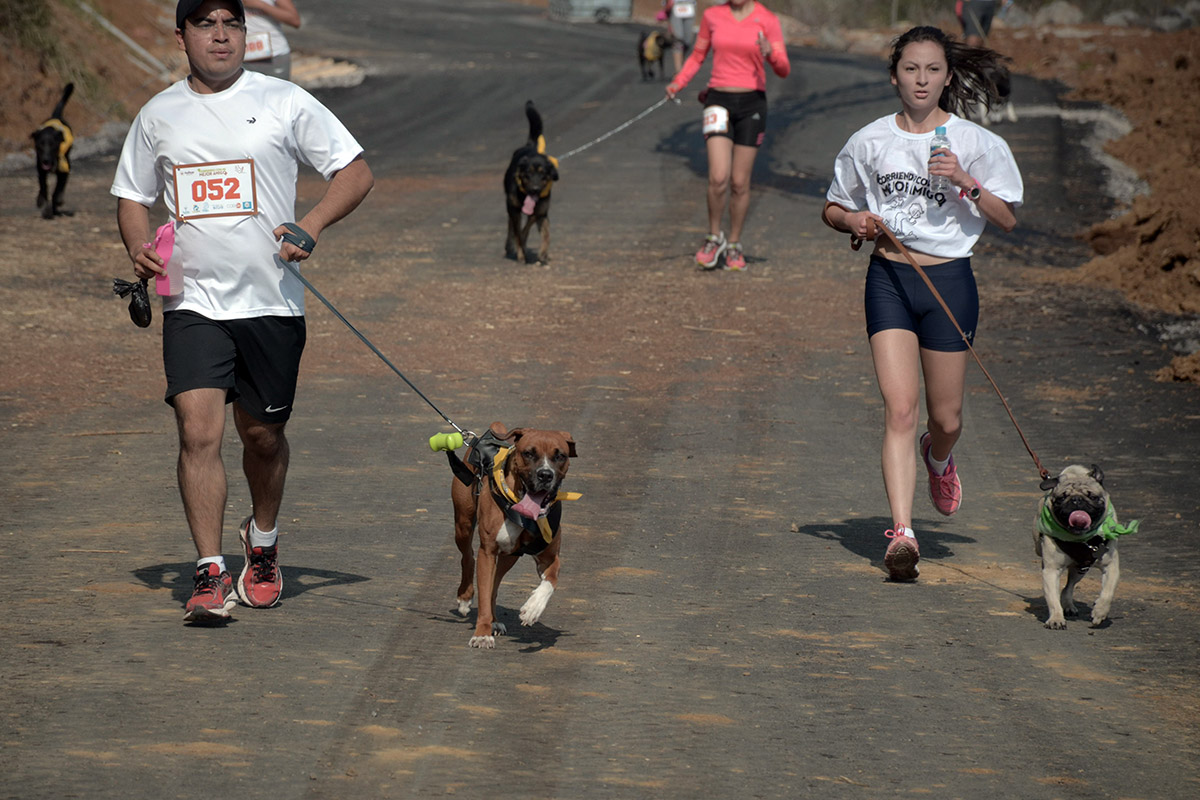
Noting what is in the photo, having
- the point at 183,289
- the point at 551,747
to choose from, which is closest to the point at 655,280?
the point at 183,289

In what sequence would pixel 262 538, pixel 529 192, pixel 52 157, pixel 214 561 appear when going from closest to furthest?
Answer: pixel 214 561
pixel 262 538
pixel 529 192
pixel 52 157

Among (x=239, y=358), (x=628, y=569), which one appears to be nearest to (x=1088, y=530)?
(x=628, y=569)

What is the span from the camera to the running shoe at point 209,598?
551 centimetres

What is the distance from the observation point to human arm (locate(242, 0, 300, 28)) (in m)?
12.9

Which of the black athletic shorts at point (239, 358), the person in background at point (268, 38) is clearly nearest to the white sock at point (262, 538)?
the black athletic shorts at point (239, 358)

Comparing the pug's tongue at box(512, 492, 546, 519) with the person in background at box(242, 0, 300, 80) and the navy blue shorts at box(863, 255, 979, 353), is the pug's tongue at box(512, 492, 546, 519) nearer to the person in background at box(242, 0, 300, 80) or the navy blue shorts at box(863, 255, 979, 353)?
the navy blue shorts at box(863, 255, 979, 353)

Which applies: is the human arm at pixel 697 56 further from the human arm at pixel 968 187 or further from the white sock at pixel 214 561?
the white sock at pixel 214 561

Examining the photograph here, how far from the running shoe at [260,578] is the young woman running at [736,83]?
8363 millimetres

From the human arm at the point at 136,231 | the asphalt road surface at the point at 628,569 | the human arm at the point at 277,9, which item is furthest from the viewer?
the human arm at the point at 277,9

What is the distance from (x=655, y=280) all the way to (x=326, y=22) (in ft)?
102

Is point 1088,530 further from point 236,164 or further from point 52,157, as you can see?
point 52,157

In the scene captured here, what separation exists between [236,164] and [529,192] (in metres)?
9.09

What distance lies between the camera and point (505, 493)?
5.34 meters

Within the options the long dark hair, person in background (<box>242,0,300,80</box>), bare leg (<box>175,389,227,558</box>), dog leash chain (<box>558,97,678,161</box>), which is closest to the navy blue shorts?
the long dark hair
